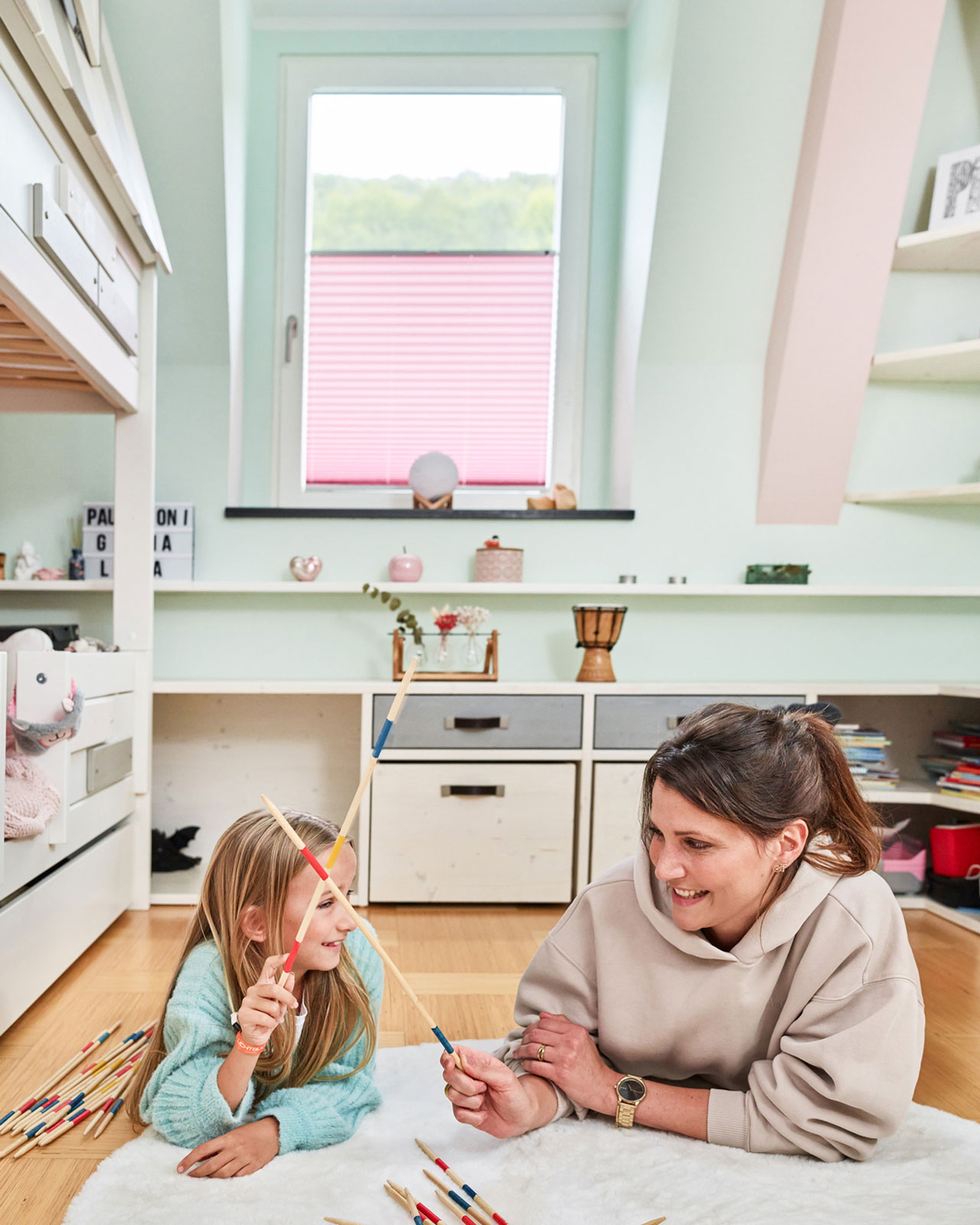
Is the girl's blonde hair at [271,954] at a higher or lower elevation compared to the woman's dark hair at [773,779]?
lower

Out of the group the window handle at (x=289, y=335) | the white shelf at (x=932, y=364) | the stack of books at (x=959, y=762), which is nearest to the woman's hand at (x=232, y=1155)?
the stack of books at (x=959, y=762)

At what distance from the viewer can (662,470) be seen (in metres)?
3.19

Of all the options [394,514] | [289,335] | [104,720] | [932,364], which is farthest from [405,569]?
[932,364]

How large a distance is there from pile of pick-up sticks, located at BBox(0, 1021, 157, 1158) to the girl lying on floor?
0.12 metres

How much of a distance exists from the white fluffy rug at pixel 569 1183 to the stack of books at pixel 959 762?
1570 mm

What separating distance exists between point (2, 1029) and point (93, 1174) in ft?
1.91

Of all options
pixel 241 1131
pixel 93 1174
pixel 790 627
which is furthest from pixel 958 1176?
pixel 790 627

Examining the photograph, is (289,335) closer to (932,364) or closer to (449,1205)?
(932,364)

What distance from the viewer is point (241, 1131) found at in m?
1.24

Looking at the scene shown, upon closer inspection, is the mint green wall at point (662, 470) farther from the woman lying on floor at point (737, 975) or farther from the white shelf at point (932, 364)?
the woman lying on floor at point (737, 975)

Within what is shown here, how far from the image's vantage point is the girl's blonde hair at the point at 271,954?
4.19 feet

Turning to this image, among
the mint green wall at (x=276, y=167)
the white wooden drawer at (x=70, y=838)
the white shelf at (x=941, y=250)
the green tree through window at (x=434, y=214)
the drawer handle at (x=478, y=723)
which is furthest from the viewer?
the green tree through window at (x=434, y=214)

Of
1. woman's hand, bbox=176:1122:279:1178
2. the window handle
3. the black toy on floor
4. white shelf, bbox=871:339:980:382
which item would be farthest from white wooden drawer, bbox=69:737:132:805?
white shelf, bbox=871:339:980:382

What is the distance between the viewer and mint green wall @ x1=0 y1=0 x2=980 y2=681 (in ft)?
9.78
